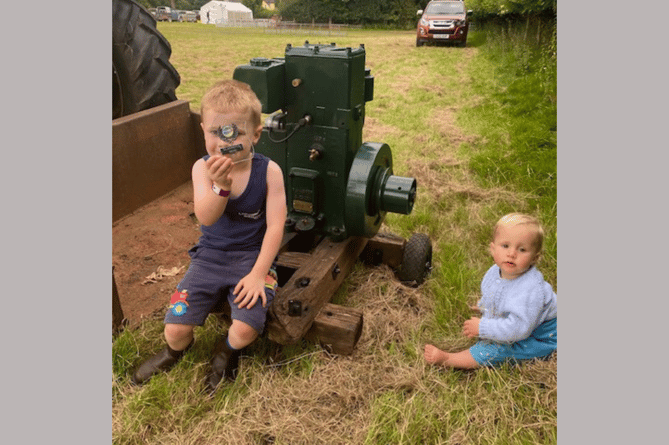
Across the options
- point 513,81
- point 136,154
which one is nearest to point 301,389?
point 136,154

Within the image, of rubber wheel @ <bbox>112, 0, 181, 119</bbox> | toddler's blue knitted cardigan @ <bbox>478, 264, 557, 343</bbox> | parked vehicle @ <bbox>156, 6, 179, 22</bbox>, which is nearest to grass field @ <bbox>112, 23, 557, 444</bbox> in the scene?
toddler's blue knitted cardigan @ <bbox>478, 264, 557, 343</bbox>

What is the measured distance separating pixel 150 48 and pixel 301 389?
251 centimetres

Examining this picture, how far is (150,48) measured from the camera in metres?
3.31

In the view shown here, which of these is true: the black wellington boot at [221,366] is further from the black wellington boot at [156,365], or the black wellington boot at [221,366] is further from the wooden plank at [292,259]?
the wooden plank at [292,259]

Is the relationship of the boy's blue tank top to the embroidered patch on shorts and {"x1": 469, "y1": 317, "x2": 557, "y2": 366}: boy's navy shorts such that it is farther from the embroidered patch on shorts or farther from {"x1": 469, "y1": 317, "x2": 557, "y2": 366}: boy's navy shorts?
{"x1": 469, "y1": 317, "x2": 557, "y2": 366}: boy's navy shorts

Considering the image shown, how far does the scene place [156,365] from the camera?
5.85 feet

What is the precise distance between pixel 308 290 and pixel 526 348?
79 centimetres

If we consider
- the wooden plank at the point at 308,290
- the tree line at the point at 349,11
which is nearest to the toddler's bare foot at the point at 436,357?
the wooden plank at the point at 308,290

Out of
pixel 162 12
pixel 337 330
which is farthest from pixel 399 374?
pixel 162 12

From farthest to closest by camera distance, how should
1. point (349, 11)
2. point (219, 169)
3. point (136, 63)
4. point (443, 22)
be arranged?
point (443, 22) → point (349, 11) → point (136, 63) → point (219, 169)

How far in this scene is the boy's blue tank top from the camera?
1745 millimetres

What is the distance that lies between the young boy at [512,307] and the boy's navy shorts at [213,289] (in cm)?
65

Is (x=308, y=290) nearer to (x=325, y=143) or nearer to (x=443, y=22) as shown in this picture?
(x=325, y=143)

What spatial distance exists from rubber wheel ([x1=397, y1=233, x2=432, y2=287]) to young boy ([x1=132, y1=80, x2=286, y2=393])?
2.68ft
